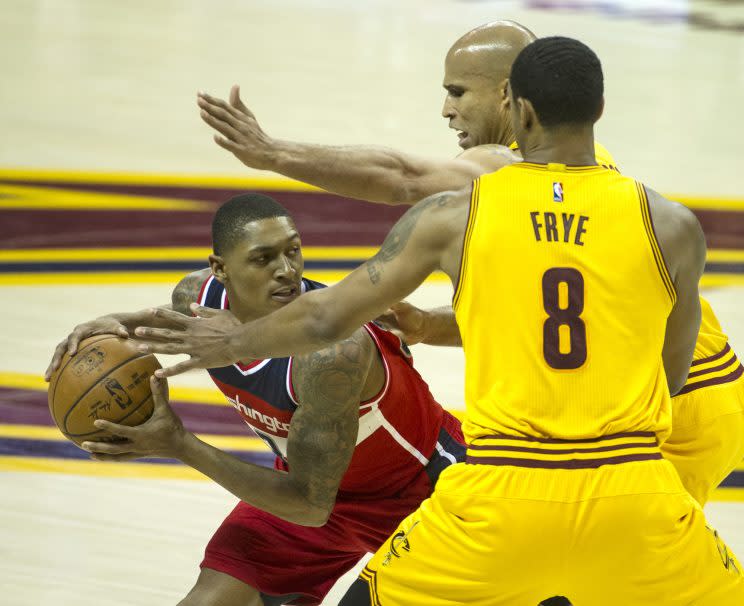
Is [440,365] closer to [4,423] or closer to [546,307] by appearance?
[4,423]

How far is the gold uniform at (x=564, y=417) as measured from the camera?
122 inches

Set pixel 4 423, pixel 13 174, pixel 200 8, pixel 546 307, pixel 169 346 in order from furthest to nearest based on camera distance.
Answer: pixel 200 8
pixel 13 174
pixel 4 423
pixel 169 346
pixel 546 307

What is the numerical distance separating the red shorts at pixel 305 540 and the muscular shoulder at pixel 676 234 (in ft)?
4.64

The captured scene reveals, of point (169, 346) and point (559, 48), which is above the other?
point (559, 48)

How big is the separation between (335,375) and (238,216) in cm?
63

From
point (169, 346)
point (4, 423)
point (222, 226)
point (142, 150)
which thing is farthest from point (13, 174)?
point (169, 346)

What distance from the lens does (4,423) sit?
19.5 feet

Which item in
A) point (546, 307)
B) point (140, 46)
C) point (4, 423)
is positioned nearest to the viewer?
point (546, 307)

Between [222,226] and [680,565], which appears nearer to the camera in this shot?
[680,565]

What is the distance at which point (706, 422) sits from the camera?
407 cm

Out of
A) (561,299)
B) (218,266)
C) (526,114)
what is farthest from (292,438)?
(526,114)

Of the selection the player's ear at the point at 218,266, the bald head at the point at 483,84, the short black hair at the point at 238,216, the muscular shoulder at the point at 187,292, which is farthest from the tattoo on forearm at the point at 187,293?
the bald head at the point at 483,84

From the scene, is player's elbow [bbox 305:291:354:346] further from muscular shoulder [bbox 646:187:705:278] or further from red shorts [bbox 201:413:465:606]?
red shorts [bbox 201:413:465:606]

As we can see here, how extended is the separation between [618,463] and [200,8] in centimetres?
1242
